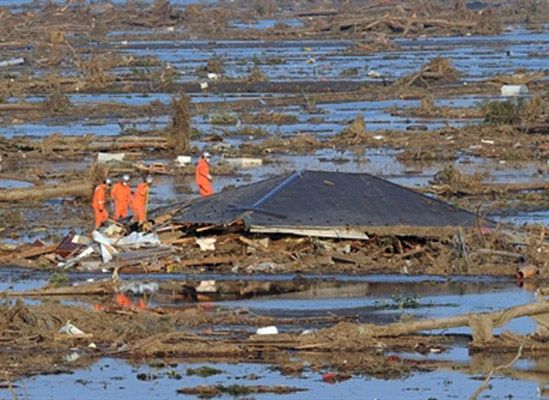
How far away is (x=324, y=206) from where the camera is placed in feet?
84.6

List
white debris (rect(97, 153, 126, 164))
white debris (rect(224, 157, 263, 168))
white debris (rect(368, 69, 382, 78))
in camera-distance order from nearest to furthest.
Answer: white debris (rect(224, 157, 263, 168)) < white debris (rect(97, 153, 126, 164)) < white debris (rect(368, 69, 382, 78))

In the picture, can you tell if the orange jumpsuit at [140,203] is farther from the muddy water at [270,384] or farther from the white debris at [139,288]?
the muddy water at [270,384]

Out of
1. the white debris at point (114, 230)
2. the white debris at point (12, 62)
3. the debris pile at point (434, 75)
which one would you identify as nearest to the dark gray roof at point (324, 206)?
the white debris at point (114, 230)

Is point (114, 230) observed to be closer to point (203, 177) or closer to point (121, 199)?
point (121, 199)

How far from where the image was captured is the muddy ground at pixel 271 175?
17.8m

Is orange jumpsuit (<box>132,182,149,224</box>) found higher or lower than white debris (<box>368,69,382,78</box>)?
higher

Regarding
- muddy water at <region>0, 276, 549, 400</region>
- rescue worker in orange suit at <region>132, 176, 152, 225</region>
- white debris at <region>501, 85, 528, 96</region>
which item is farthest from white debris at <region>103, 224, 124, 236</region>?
white debris at <region>501, 85, 528, 96</region>

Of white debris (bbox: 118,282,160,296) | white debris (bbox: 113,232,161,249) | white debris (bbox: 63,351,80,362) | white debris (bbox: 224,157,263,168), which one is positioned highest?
white debris (bbox: 63,351,80,362)

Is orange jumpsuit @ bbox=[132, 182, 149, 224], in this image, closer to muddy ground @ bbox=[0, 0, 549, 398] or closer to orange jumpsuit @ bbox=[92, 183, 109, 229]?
orange jumpsuit @ bbox=[92, 183, 109, 229]

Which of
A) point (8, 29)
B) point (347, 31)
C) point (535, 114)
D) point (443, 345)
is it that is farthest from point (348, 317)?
point (8, 29)

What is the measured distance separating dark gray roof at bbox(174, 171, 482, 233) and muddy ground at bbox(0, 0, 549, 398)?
36 cm

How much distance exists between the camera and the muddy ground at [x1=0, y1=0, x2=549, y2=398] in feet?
58.4

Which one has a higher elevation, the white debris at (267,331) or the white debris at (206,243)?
the white debris at (267,331)

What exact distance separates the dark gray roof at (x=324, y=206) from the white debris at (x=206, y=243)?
0.95ft
